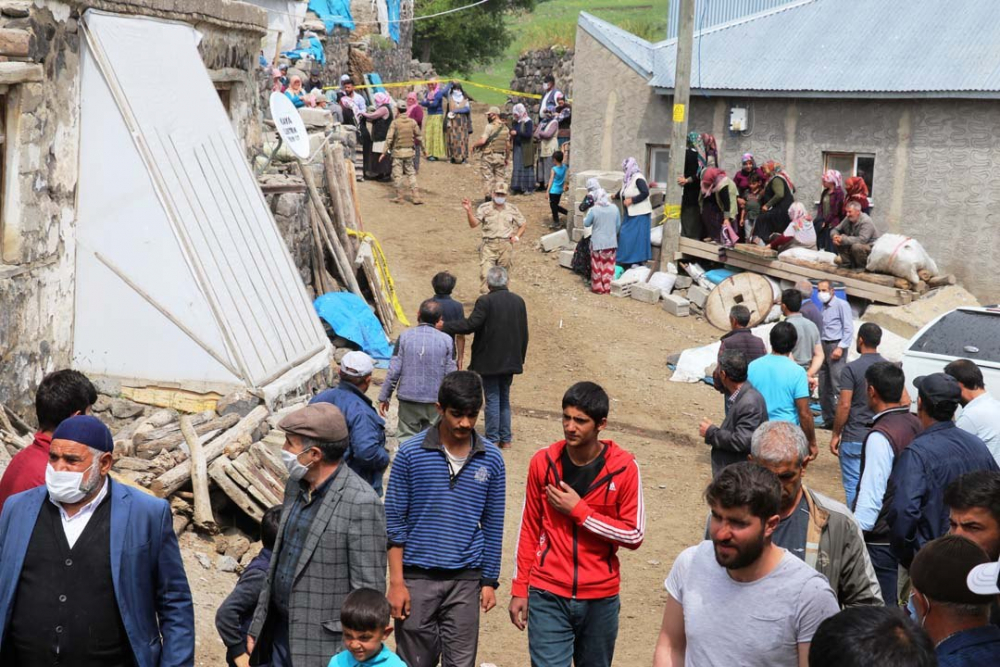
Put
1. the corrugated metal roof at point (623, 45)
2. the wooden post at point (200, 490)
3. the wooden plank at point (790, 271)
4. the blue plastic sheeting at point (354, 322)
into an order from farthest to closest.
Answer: the corrugated metal roof at point (623, 45)
the wooden plank at point (790, 271)
the blue plastic sheeting at point (354, 322)
the wooden post at point (200, 490)

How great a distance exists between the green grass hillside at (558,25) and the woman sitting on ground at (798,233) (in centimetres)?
1745

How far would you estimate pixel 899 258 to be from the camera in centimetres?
1563

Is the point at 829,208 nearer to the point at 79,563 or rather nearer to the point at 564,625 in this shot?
the point at 564,625

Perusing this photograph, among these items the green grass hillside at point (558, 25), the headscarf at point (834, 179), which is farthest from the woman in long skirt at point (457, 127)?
the headscarf at point (834, 179)

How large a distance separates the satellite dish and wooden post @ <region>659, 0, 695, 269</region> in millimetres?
5990

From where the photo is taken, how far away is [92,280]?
31.2 feet

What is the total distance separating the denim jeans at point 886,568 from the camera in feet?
20.1

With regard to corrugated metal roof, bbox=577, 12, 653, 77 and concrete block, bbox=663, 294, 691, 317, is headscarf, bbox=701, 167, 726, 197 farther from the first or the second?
corrugated metal roof, bbox=577, 12, 653, 77

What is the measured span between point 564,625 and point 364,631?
1192 millimetres

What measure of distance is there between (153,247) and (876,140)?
11.2 meters

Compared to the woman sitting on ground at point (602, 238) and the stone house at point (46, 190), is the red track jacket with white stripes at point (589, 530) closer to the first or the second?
the stone house at point (46, 190)

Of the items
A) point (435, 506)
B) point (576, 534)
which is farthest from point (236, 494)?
point (576, 534)

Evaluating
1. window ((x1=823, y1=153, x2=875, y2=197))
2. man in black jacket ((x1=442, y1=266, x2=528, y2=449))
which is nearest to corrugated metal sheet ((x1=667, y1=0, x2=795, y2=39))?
window ((x1=823, y1=153, x2=875, y2=197))

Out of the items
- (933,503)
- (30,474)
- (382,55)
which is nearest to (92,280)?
(30,474)
